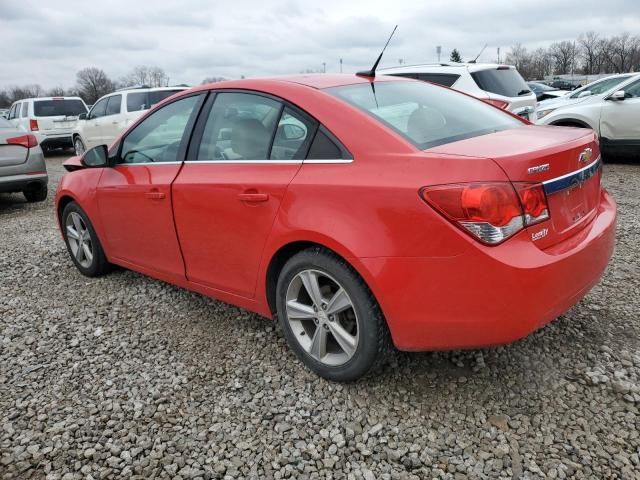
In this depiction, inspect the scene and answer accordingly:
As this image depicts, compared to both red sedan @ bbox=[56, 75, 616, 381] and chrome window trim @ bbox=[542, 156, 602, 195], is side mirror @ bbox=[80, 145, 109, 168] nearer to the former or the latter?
red sedan @ bbox=[56, 75, 616, 381]

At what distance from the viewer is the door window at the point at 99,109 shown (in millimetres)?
12445

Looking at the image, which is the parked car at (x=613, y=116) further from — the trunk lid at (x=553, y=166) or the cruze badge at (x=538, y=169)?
the cruze badge at (x=538, y=169)

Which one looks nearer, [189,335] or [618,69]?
Answer: [189,335]

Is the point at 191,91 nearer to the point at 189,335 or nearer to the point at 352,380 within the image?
the point at 189,335

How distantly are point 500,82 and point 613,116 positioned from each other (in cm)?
197

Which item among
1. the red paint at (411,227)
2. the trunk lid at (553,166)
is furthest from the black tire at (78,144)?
the trunk lid at (553,166)

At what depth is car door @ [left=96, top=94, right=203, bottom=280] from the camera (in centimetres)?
343

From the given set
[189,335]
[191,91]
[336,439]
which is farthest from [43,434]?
[191,91]

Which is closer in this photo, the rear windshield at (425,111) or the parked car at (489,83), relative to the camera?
the rear windshield at (425,111)

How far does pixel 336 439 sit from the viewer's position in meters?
2.40

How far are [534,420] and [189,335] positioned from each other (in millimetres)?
2035

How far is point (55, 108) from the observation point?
1568cm

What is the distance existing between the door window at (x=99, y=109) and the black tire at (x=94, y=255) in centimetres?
865

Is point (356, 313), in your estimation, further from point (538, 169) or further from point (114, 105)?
point (114, 105)
